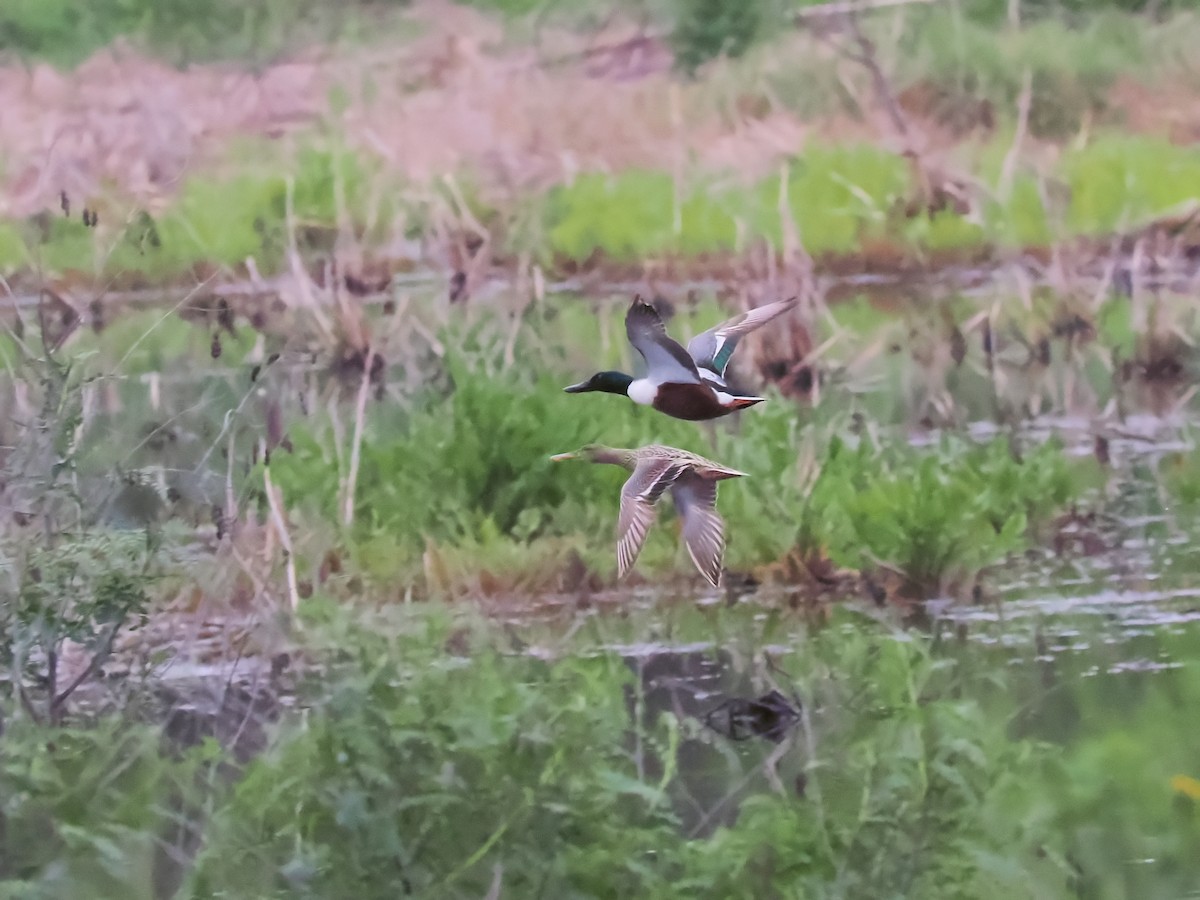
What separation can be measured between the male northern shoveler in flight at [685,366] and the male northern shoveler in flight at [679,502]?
0.17ft

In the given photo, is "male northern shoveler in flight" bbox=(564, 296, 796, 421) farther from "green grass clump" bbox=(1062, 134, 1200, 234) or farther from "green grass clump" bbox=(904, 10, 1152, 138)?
"green grass clump" bbox=(904, 10, 1152, 138)

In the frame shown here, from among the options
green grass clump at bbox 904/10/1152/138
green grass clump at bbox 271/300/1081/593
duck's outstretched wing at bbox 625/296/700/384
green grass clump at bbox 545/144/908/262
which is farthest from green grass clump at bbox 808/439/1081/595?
green grass clump at bbox 904/10/1152/138

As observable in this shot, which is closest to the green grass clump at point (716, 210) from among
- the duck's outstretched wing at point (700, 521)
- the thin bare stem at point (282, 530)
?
the thin bare stem at point (282, 530)

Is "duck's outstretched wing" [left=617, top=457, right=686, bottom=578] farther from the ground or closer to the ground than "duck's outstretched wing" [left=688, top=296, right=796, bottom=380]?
closer to the ground

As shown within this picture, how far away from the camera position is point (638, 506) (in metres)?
1.41

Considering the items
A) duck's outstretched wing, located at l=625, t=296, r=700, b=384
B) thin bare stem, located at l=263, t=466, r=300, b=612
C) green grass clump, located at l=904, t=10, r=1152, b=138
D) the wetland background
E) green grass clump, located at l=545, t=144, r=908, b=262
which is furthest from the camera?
green grass clump, located at l=904, t=10, r=1152, b=138

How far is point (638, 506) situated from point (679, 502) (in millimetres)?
101

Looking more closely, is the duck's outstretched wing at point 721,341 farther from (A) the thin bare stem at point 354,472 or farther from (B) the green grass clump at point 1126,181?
(B) the green grass clump at point 1126,181

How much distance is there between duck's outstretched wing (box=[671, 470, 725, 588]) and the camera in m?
1.44

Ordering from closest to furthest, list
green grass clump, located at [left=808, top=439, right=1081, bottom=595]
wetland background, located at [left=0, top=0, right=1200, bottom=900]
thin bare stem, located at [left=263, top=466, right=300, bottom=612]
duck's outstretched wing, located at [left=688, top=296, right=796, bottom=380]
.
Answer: duck's outstretched wing, located at [left=688, top=296, right=796, bottom=380] < wetland background, located at [left=0, top=0, right=1200, bottom=900] < thin bare stem, located at [left=263, top=466, right=300, bottom=612] < green grass clump, located at [left=808, top=439, right=1081, bottom=595]

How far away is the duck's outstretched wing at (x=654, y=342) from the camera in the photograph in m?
1.38

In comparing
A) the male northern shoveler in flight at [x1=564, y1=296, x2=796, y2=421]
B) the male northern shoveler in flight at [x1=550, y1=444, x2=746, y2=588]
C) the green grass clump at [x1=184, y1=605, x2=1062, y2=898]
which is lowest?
the green grass clump at [x1=184, y1=605, x2=1062, y2=898]

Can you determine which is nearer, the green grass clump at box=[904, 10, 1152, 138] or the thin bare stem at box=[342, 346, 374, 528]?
the thin bare stem at box=[342, 346, 374, 528]

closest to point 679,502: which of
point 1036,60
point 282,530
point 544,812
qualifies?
point 544,812
